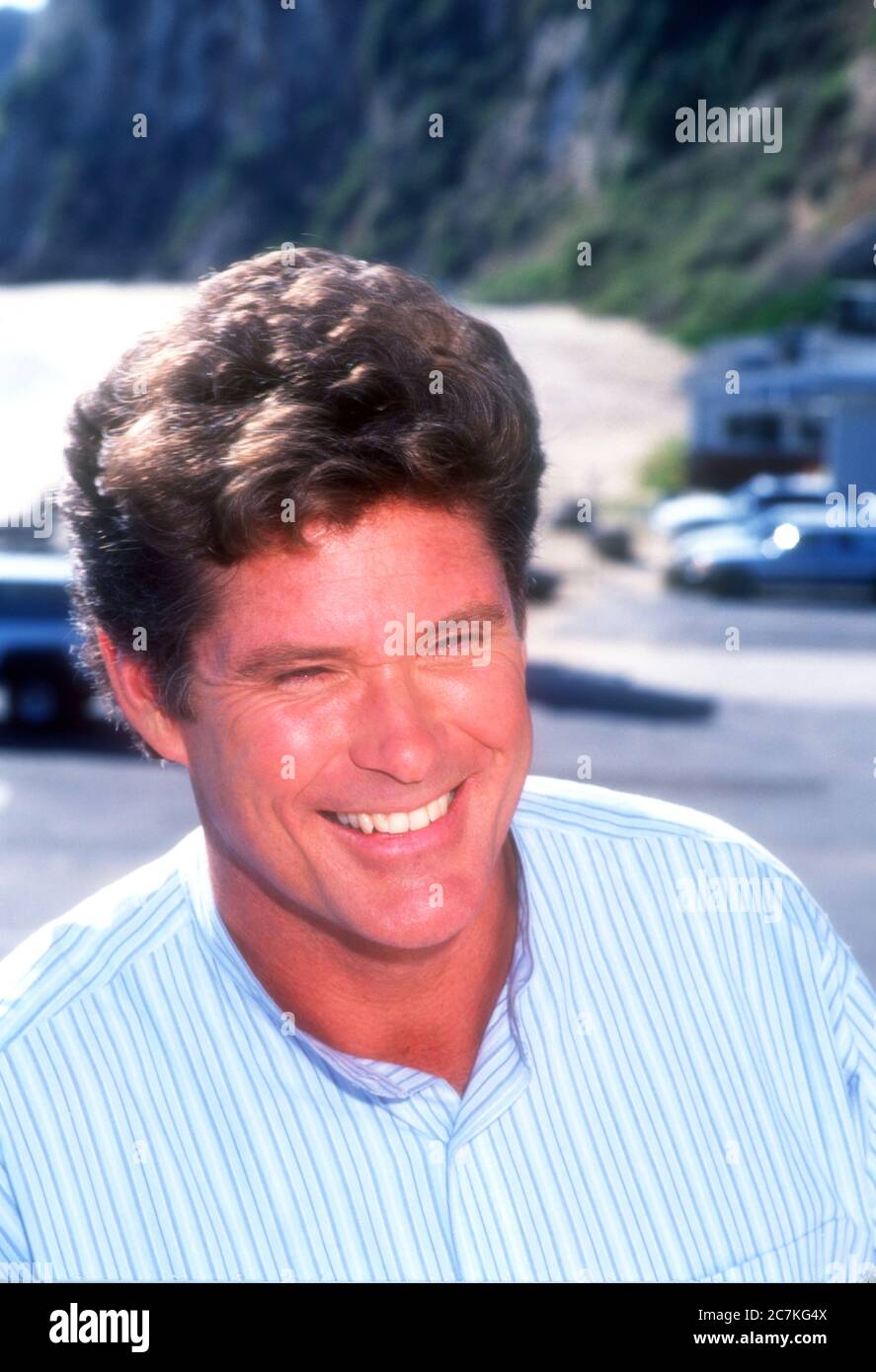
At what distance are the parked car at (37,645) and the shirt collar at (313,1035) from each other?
11.2m

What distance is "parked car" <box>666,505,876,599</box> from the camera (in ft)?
73.8

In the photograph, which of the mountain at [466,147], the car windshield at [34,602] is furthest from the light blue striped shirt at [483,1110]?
the mountain at [466,147]

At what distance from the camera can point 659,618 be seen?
21.4m

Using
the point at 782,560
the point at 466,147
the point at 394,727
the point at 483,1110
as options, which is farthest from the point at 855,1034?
the point at 466,147

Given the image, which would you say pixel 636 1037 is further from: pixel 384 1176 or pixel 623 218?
pixel 623 218

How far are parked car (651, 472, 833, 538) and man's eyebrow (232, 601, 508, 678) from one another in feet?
79.5

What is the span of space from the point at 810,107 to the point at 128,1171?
63.7 meters

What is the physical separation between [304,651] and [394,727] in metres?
0.12

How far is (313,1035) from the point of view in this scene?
190 centimetres

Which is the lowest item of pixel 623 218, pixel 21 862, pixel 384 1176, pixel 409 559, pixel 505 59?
pixel 21 862

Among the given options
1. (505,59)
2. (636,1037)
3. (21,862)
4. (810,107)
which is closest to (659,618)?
(21,862)

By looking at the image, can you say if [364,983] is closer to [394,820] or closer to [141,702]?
[394,820]

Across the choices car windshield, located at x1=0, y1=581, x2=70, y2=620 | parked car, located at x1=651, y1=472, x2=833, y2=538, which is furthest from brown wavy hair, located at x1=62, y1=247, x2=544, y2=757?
parked car, located at x1=651, y1=472, x2=833, y2=538

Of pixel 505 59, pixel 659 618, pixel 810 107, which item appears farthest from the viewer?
pixel 505 59
